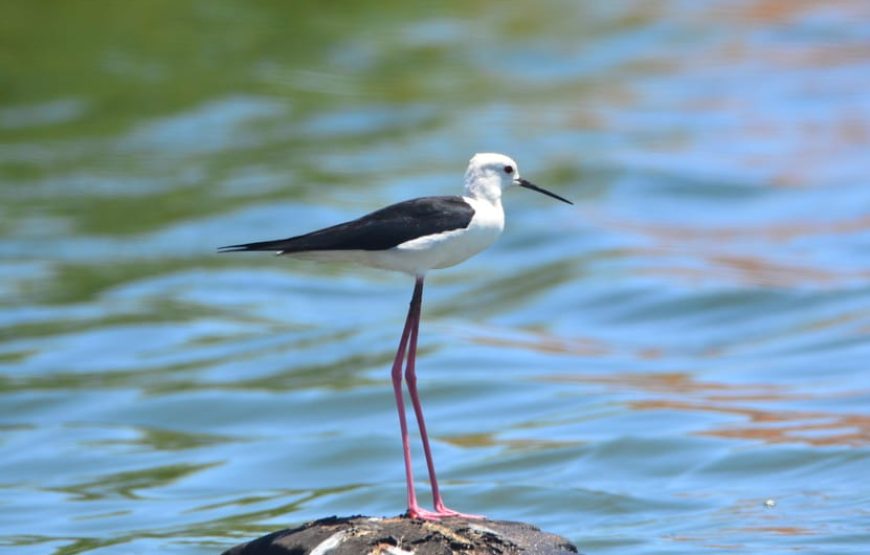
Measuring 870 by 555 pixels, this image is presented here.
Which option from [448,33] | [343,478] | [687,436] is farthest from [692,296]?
[448,33]

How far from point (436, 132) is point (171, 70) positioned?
8.39 metres

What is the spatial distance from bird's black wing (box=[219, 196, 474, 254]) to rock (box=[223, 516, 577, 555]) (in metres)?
1.93

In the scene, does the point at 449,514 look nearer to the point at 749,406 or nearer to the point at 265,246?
the point at 265,246

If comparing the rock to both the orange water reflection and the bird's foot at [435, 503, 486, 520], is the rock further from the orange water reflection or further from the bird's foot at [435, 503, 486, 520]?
the orange water reflection

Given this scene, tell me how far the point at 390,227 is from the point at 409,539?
87.9 inches

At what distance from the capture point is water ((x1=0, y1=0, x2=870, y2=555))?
2109 cm

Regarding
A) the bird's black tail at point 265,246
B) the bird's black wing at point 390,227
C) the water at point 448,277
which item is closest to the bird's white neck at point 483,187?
the bird's black wing at point 390,227

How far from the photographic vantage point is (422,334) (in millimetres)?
28422

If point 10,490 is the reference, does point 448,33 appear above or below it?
above

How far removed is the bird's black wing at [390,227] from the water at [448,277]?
6766 millimetres

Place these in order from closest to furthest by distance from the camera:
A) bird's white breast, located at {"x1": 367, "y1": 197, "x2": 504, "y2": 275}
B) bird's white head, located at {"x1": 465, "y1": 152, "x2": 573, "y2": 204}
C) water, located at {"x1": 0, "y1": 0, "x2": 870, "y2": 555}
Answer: bird's white breast, located at {"x1": 367, "y1": 197, "x2": 504, "y2": 275}
bird's white head, located at {"x1": 465, "y1": 152, "x2": 573, "y2": 204}
water, located at {"x1": 0, "y1": 0, "x2": 870, "y2": 555}

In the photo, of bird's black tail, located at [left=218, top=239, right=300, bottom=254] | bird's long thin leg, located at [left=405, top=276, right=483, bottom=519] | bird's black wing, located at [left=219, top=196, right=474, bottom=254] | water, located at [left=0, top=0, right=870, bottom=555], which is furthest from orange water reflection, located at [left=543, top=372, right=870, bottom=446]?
bird's black tail, located at [left=218, top=239, right=300, bottom=254]

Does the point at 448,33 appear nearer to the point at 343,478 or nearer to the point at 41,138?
the point at 41,138

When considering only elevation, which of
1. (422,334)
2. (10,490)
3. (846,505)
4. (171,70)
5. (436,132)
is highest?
(171,70)
